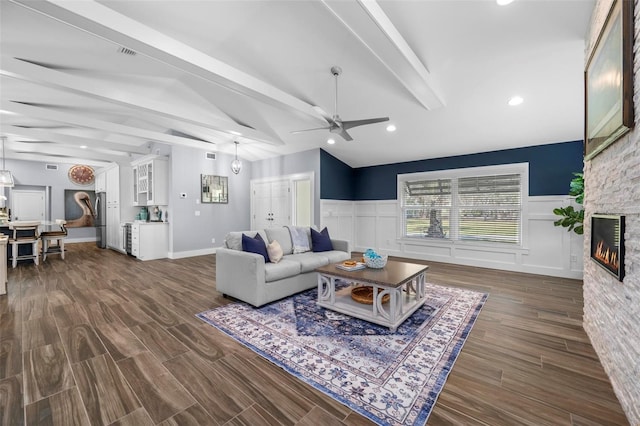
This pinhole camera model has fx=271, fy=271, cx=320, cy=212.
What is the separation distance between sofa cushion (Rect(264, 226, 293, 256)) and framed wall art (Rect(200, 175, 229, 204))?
3509 mm

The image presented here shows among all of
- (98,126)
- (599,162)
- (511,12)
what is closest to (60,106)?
(98,126)

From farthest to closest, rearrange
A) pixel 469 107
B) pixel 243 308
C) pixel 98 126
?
1. pixel 98 126
2. pixel 469 107
3. pixel 243 308

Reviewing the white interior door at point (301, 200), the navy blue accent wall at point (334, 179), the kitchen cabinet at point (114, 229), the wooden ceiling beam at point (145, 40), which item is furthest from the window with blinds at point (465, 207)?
the kitchen cabinet at point (114, 229)

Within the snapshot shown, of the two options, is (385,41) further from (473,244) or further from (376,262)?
(473,244)

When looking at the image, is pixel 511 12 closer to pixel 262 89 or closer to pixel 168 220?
pixel 262 89

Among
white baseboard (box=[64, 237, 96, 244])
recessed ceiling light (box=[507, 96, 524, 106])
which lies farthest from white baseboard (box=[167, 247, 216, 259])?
recessed ceiling light (box=[507, 96, 524, 106])

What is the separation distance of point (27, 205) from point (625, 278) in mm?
13199

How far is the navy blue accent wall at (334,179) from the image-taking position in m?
6.41

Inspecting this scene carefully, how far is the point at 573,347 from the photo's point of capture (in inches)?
92.4

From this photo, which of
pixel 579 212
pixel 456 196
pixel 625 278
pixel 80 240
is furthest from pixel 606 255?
pixel 80 240

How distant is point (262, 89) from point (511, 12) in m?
2.73

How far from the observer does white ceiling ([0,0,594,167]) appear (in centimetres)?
247

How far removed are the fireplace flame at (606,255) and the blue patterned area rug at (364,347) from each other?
1210 millimetres

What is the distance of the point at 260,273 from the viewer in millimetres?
3133
